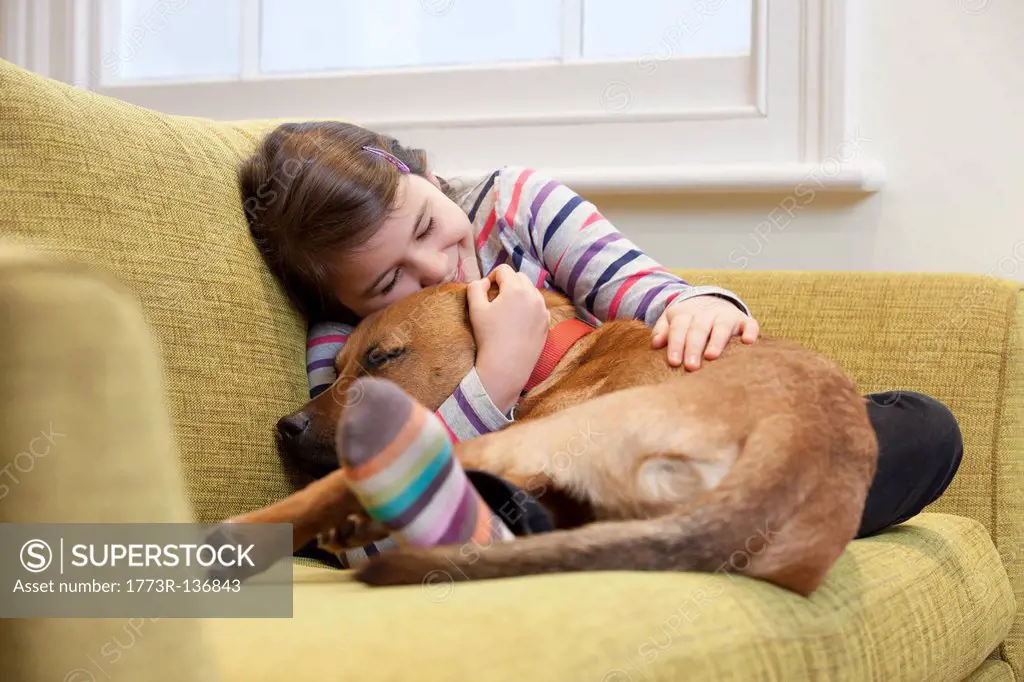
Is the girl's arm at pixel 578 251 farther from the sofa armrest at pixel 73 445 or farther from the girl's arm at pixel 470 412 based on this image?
the sofa armrest at pixel 73 445

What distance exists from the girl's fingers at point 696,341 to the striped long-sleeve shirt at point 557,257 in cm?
17

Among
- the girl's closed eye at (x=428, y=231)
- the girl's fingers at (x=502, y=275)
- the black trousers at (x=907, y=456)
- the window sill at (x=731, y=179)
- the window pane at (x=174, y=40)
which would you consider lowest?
the black trousers at (x=907, y=456)

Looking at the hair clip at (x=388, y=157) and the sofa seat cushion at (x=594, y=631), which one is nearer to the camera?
the sofa seat cushion at (x=594, y=631)

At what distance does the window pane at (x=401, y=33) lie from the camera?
113 inches

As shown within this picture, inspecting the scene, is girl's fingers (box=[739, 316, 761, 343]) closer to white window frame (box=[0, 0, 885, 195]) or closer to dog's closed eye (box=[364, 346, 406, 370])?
dog's closed eye (box=[364, 346, 406, 370])

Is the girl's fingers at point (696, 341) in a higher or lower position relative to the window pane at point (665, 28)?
lower

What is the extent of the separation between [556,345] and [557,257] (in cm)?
23

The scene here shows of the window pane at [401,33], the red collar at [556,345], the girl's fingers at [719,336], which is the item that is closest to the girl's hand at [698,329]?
the girl's fingers at [719,336]

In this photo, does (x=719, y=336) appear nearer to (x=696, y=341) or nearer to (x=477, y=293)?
(x=696, y=341)

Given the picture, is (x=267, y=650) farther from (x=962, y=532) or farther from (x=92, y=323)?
(x=962, y=532)

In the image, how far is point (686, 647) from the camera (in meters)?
0.92

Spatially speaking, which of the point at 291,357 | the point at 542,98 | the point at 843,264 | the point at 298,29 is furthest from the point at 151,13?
the point at 843,264

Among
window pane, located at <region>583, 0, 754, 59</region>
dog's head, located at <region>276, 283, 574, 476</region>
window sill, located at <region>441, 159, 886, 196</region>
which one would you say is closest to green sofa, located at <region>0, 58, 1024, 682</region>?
dog's head, located at <region>276, 283, 574, 476</region>

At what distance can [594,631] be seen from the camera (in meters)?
0.86
